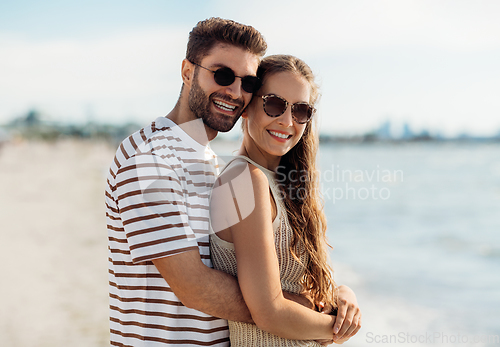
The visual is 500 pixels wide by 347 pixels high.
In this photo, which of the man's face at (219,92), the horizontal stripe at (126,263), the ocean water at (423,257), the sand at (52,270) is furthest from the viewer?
the ocean water at (423,257)

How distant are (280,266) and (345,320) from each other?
483 millimetres

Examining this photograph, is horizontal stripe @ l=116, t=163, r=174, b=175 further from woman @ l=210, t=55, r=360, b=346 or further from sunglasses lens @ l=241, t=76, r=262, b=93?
sunglasses lens @ l=241, t=76, r=262, b=93

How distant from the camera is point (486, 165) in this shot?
37500mm

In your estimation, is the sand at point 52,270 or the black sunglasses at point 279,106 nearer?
the black sunglasses at point 279,106

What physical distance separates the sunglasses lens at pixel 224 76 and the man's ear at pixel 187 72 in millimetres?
186

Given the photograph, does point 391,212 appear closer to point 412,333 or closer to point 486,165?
point 412,333

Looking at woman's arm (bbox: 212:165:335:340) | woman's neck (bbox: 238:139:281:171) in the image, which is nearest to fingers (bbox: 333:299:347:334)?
woman's arm (bbox: 212:165:335:340)

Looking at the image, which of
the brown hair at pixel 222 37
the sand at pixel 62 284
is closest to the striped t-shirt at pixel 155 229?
the brown hair at pixel 222 37

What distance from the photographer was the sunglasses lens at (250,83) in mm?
2424

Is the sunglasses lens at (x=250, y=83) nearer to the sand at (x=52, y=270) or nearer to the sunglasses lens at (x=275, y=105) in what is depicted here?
the sunglasses lens at (x=275, y=105)

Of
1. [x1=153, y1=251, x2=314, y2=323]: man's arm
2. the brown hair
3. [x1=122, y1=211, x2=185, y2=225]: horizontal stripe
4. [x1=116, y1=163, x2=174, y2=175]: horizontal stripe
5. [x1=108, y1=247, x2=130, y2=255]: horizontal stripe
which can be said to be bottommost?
[x1=153, y1=251, x2=314, y2=323]: man's arm

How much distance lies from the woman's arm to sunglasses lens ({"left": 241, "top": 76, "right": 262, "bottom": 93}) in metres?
0.58

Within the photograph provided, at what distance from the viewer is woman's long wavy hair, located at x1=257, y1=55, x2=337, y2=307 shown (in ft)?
7.79

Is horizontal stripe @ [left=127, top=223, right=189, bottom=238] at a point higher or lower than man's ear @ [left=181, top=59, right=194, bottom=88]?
lower
